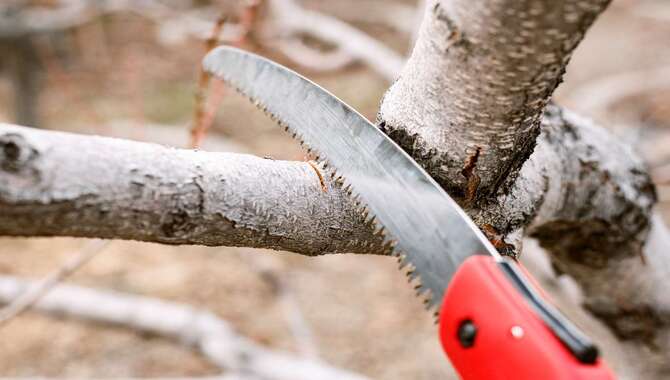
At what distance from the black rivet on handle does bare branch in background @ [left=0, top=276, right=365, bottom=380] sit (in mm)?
1214

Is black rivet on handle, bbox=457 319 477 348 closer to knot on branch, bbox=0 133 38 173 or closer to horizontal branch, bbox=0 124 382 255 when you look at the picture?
horizontal branch, bbox=0 124 382 255

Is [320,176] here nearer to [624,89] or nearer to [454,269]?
[454,269]

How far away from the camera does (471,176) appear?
751 mm

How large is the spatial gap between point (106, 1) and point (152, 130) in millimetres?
1234

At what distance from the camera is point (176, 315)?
2.32 metres

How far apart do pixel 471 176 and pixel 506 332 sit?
7.5 inches

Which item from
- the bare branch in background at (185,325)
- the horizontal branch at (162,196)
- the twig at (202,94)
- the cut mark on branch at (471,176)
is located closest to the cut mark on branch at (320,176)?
the horizontal branch at (162,196)

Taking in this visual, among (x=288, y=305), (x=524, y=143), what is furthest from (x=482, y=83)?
(x=288, y=305)

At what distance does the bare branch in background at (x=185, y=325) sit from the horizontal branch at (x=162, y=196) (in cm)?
123

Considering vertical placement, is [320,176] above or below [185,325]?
above

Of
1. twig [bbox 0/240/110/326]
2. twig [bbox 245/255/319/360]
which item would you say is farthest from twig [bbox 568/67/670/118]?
twig [bbox 0/240/110/326]

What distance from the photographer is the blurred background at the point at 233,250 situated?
2.33 meters

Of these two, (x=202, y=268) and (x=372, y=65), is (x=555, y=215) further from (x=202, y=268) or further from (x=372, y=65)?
(x=202, y=268)

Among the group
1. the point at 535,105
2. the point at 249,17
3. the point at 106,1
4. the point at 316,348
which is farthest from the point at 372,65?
the point at 106,1
